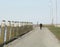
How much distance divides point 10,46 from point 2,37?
1.39 metres

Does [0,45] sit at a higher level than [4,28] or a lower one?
lower

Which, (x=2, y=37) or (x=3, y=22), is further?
(x=2, y=37)

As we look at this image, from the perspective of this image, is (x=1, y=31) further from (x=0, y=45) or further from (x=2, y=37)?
(x=0, y=45)

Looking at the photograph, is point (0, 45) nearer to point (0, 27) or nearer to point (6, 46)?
point (6, 46)

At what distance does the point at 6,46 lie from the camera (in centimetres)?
1789

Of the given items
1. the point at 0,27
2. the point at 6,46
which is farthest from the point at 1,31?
the point at 6,46

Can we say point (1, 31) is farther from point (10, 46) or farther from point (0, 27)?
point (10, 46)

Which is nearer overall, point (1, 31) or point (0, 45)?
point (0, 45)

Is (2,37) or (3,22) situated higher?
(3,22)

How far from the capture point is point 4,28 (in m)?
18.2

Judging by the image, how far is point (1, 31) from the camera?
62.1 feet

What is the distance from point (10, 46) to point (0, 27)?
1.75 m

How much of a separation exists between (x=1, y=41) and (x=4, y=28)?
3.94 feet

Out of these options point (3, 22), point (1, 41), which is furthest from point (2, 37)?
point (3, 22)
